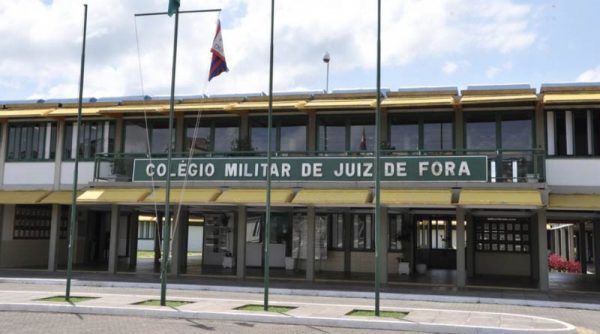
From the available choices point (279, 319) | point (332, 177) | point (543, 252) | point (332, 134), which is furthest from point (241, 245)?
point (543, 252)

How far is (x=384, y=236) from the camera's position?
2153cm

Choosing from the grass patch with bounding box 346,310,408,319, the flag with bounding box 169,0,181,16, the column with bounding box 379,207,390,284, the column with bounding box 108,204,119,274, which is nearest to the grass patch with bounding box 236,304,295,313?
the grass patch with bounding box 346,310,408,319

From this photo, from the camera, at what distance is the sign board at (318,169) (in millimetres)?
20250

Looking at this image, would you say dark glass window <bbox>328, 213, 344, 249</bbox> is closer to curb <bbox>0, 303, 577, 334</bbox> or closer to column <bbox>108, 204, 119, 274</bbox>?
column <bbox>108, 204, 119, 274</bbox>

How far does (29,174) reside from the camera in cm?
2611

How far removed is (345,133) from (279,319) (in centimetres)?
1049

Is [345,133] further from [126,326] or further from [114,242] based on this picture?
[126,326]

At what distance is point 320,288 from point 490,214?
25.8 feet

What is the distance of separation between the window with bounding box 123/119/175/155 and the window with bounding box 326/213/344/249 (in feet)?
23.6

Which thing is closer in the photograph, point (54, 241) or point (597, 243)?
point (597, 243)

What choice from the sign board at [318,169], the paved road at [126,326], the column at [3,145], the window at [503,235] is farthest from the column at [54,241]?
the window at [503,235]

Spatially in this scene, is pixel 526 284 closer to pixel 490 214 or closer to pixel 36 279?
pixel 490 214

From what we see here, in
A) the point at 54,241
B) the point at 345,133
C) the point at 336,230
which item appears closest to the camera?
the point at 345,133

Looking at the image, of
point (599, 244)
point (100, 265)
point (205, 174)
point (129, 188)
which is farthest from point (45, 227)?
point (599, 244)
